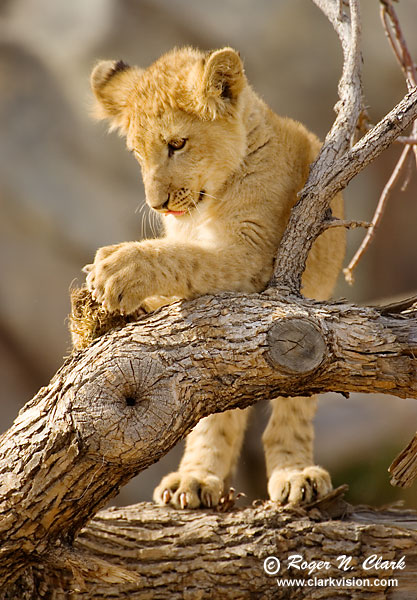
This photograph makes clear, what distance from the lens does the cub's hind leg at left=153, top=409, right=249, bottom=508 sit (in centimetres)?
343

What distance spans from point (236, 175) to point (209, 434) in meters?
1.39

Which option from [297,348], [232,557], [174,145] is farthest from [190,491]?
[174,145]

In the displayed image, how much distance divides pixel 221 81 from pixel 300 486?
1.85 metres

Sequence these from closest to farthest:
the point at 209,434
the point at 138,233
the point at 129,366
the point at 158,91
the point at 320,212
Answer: the point at 129,366, the point at 320,212, the point at 158,91, the point at 209,434, the point at 138,233

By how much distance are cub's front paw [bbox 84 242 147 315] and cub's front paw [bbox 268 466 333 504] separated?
1.22 meters

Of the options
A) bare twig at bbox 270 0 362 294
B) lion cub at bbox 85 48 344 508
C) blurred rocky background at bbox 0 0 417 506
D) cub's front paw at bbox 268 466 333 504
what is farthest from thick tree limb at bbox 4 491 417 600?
blurred rocky background at bbox 0 0 417 506

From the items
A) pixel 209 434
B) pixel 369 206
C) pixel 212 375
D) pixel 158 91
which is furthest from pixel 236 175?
pixel 369 206

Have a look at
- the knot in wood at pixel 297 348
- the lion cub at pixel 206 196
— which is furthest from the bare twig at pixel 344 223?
the knot in wood at pixel 297 348

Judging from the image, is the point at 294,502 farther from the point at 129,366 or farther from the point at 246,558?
the point at 129,366

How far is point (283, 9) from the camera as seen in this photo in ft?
23.0

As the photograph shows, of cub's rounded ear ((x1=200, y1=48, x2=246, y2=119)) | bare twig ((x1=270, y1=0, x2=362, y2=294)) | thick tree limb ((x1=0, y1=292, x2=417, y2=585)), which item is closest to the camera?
thick tree limb ((x1=0, y1=292, x2=417, y2=585))

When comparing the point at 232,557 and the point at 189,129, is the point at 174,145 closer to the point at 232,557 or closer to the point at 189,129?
the point at 189,129

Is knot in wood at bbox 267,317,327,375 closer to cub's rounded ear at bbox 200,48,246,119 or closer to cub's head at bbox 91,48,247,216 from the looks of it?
cub's head at bbox 91,48,247,216

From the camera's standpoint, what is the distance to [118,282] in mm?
2668
